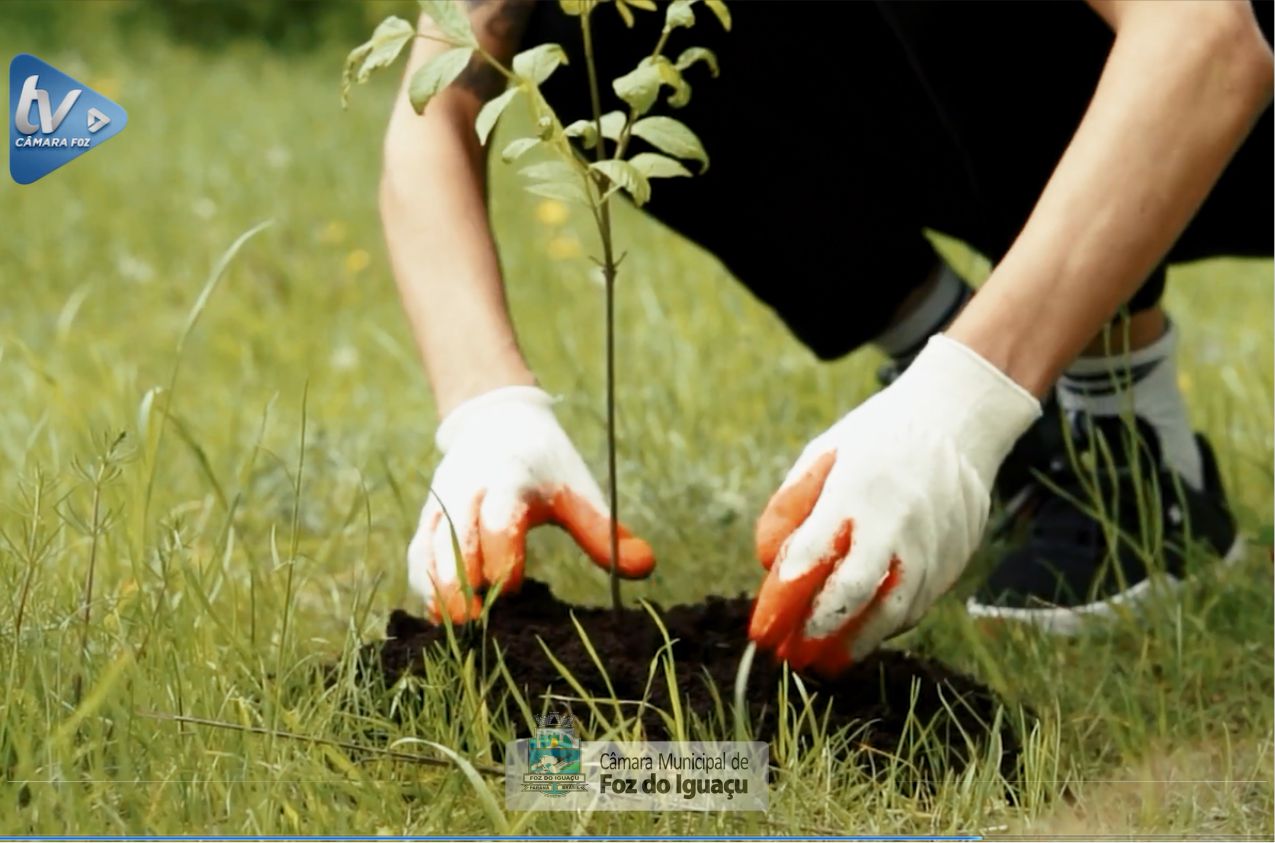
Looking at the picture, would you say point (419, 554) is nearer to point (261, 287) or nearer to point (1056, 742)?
point (1056, 742)

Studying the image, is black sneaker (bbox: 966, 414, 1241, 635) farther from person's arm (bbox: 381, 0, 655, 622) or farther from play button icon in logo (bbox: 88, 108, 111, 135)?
play button icon in logo (bbox: 88, 108, 111, 135)

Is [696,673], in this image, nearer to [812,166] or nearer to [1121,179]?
[1121,179]

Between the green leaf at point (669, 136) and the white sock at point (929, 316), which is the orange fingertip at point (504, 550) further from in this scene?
the white sock at point (929, 316)

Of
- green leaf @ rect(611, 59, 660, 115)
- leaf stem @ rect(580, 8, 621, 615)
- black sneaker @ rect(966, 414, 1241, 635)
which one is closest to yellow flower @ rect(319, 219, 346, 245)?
black sneaker @ rect(966, 414, 1241, 635)

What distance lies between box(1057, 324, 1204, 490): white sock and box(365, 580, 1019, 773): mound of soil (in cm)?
57

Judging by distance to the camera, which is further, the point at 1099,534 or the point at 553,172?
the point at 1099,534

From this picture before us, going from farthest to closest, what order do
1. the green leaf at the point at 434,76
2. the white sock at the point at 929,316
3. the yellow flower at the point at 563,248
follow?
the yellow flower at the point at 563,248 → the white sock at the point at 929,316 → the green leaf at the point at 434,76

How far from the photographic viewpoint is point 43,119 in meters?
1.17

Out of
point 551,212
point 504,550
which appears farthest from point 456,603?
point 551,212

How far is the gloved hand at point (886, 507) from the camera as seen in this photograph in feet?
3.71

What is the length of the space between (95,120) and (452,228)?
0.32 meters

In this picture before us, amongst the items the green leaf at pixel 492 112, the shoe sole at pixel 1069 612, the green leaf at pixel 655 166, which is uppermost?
the green leaf at pixel 492 112

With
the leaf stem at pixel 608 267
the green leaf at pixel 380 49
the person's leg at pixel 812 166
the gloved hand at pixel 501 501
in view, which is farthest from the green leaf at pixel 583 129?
the person's leg at pixel 812 166

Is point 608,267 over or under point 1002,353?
over
